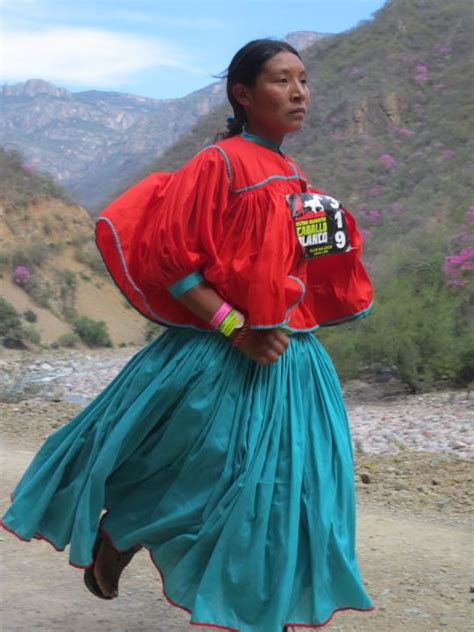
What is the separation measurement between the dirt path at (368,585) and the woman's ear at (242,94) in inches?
68.5

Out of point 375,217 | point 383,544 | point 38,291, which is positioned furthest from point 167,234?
point 375,217

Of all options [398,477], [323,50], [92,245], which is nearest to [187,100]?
[323,50]

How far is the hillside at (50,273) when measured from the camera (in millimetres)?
20547

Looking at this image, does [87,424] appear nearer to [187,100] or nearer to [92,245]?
[92,245]

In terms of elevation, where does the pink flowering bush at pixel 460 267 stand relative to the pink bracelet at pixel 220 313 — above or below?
below

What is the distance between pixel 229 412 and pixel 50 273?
21.7 m

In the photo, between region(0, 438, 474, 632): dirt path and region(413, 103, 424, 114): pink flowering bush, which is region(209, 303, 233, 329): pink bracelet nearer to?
region(0, 438, 474, 632): dirt path

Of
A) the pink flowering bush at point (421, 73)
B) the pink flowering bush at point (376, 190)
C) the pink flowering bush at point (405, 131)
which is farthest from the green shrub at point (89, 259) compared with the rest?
the pink flowering bush at point (421, 73)

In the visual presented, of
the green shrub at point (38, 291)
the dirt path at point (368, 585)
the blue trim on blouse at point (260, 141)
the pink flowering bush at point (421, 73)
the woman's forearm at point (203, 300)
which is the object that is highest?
the pink flowering bush at point (421, 73)

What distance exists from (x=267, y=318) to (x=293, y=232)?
0.97 ft

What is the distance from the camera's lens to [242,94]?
9.47 feet

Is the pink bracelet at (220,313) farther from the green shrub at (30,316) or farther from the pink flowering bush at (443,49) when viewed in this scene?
the pink flowering bush at (443,49)

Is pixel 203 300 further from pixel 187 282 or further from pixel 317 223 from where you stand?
pixel 317 223

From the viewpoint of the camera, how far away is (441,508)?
5.17 meters
